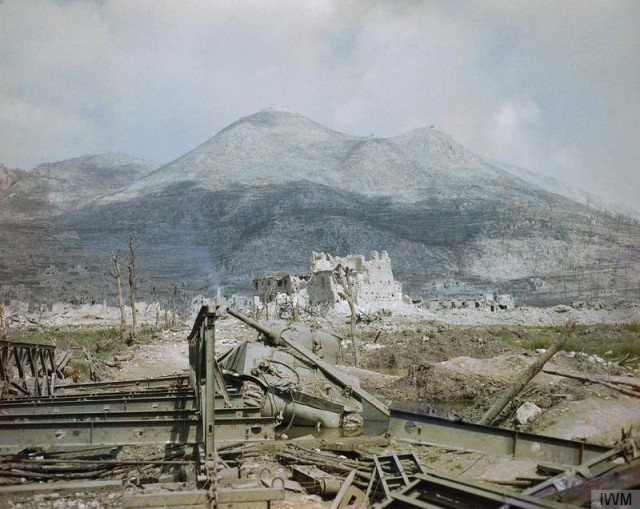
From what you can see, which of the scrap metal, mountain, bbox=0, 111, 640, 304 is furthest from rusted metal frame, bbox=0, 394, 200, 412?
mountain, bbox=0, 111, 640, 304

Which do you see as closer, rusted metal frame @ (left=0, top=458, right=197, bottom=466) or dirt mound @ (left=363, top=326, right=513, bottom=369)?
rusted metal frame @ (left=0, top=458, right=197, bottom=466)

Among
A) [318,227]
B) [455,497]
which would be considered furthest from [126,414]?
[318,227]

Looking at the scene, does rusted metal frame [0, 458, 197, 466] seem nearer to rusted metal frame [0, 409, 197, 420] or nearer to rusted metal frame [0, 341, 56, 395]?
rusted metal frame [0, 409, 197, 420]

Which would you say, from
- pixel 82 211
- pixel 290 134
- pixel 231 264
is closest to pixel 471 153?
pixel 290 134

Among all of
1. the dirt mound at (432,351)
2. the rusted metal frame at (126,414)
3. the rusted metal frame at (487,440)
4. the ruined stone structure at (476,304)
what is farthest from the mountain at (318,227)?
the rusted metal frame at (126,414)

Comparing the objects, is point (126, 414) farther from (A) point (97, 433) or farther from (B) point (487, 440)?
(B) point (487, 440)

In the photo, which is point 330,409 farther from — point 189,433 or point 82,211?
point 82,211
